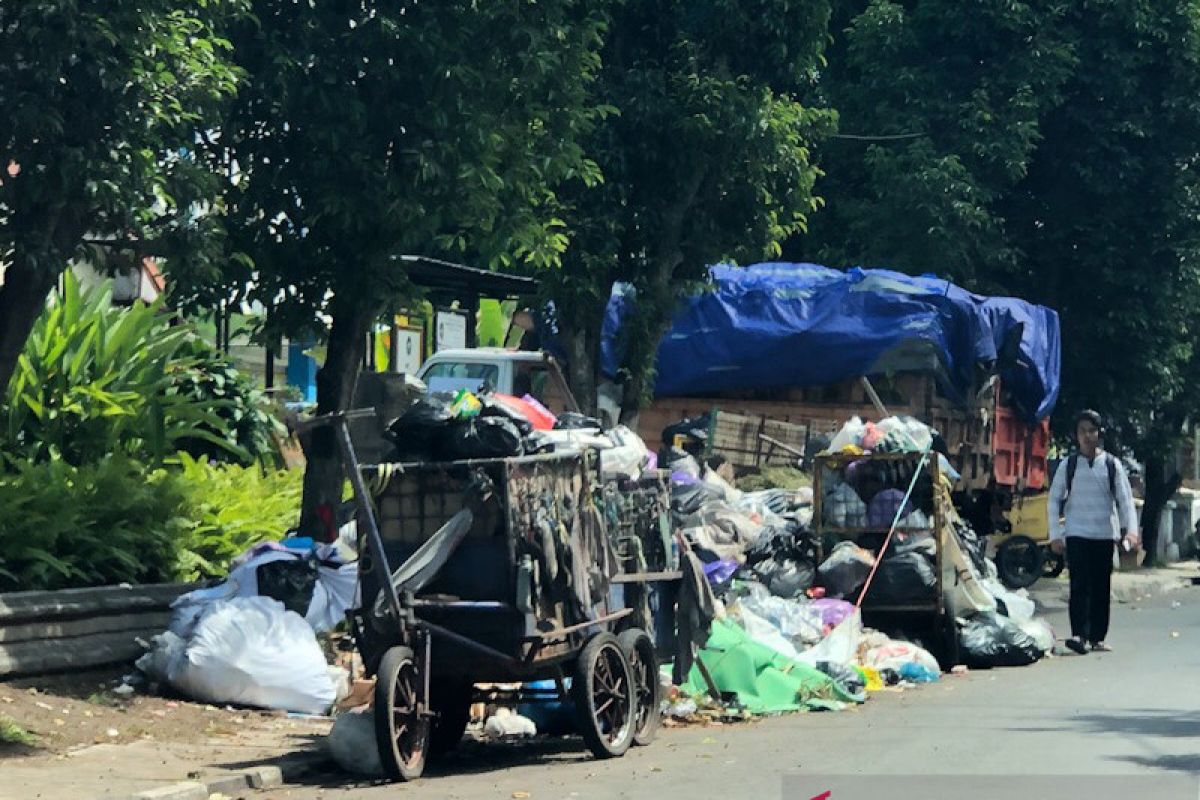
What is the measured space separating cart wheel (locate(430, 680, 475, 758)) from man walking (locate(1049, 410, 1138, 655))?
270 inches

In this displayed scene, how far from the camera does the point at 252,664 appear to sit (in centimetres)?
1175

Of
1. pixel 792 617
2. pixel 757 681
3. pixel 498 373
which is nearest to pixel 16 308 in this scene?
pixel 757 681

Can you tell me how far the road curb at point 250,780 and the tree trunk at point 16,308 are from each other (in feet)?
8.79

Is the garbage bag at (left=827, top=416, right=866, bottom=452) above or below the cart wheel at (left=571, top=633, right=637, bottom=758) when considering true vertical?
above

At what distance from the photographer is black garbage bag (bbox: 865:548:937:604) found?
15.0 meters

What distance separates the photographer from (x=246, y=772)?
9.40 metres

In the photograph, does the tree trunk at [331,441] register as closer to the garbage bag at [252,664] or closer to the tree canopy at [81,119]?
the garbage bag at [252,664]

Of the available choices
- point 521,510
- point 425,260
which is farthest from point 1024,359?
point 521,510

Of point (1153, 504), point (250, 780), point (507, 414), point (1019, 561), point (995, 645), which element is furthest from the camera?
point (1153, 504)

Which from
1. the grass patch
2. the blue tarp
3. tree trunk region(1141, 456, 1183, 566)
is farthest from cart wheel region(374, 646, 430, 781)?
tree trunk region(1141, 456, 1183, 566)

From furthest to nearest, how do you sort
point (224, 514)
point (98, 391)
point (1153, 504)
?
point (1153, 504) < point (224, 514) < point (98, 391)

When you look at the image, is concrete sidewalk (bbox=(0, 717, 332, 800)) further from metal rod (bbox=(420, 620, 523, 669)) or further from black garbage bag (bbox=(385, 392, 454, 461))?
black garbage bag (bbox=(385, 392, 454, 461))

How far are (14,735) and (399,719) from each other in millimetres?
2194

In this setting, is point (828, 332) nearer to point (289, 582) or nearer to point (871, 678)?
point (871, 678)
